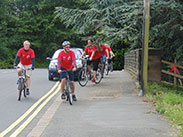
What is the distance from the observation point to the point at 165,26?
13.1 meters

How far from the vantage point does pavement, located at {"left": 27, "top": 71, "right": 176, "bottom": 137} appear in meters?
6.56

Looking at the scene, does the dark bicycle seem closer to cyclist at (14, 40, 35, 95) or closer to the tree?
cyclist at (14, 40, 35, 95)

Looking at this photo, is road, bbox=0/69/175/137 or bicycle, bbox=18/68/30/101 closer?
road, bbox=0/69/175/137

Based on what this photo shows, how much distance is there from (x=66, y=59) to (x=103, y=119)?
3.28 m

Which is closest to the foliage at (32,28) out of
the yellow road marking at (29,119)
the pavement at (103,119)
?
the yellow road marking at (29,119)

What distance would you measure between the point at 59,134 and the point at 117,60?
27.9 m

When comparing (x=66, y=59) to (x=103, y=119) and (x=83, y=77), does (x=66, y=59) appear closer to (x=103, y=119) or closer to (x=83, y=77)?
(x=103, y=119)

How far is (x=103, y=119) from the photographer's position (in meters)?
7.86

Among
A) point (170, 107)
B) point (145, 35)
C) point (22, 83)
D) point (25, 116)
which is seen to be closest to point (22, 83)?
point (22, 83)

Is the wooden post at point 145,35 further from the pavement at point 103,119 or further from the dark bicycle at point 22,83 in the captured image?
the dark bicycle at point 22,83

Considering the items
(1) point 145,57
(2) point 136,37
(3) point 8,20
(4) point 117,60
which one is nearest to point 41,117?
(1) point 145,57

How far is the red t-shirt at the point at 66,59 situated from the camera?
35.0ft

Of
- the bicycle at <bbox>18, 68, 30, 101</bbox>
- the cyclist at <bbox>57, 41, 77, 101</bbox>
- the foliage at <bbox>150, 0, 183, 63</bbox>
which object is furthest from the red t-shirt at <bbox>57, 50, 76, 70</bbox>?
the foliage at <bbox>150, 0, 183, 63</bbox>

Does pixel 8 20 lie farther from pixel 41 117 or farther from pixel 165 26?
pixel 41 117
